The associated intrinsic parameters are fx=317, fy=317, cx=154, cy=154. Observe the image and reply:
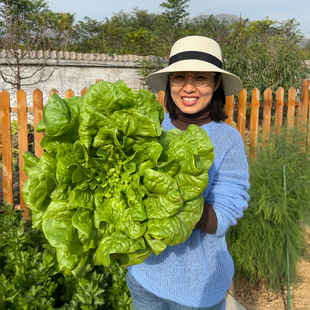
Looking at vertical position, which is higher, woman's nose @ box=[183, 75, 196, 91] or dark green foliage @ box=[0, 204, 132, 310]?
woman's nose @ box=[183, 75, 196, 91]

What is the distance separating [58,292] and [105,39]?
76.2 feet

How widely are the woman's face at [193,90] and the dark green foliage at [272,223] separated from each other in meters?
1.62

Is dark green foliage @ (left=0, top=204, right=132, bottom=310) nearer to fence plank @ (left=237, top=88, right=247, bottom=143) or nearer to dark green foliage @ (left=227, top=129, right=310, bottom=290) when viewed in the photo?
A: dark green foliage @ (left=227, top=129, right=310, bottom=290)

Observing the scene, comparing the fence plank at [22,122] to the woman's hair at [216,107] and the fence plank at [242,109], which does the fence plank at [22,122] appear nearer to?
the woman's hair at [216,107]

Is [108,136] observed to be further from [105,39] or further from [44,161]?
[105,39]

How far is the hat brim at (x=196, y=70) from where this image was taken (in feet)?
5.01

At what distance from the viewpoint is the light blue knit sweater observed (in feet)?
4.85

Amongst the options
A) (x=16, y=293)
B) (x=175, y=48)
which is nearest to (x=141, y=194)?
(x=175, y=48)

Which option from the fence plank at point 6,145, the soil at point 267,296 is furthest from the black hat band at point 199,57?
the fence plank at point 6,145

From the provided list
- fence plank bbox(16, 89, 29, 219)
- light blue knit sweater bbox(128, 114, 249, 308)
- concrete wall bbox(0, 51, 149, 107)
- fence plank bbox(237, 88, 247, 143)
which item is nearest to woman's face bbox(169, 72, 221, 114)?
light blue knit sweater bbox(128, 114, 249, 308)

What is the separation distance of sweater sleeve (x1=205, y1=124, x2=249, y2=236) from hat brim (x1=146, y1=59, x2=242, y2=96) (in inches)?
12.9

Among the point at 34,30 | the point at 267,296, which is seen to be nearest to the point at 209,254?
the point at 267,296

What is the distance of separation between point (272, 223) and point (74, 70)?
35.1 ft

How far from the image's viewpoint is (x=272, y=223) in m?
3.04
